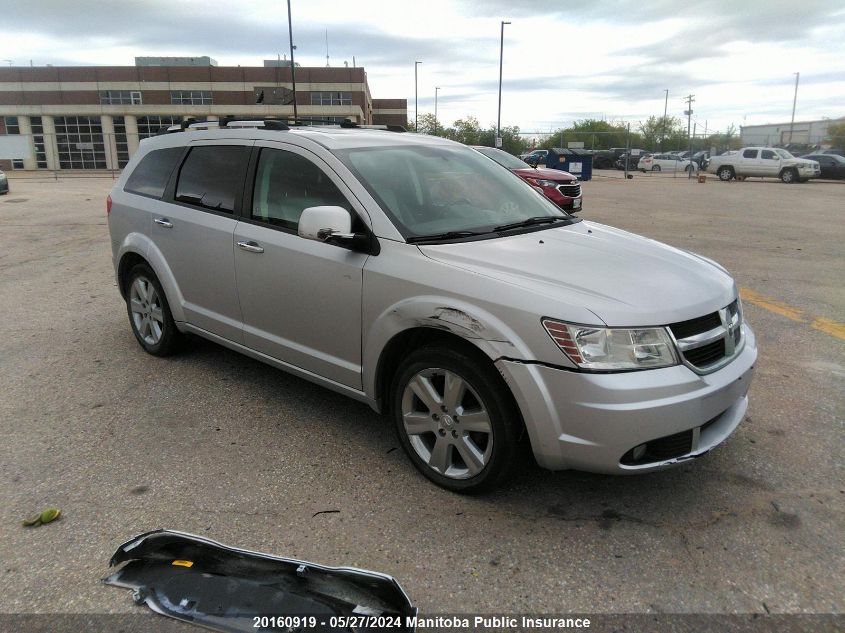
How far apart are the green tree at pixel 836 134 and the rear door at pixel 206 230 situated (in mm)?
59616

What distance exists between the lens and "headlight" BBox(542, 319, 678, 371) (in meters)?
2.66

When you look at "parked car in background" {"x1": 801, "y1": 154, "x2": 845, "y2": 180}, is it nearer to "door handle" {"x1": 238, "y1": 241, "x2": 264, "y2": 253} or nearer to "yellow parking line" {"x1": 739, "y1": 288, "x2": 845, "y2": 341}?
"yellow parking line" {"x1": 739, "y1": 288, "x2": 845, "y2": 341}

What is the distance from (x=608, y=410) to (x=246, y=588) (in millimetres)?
1570

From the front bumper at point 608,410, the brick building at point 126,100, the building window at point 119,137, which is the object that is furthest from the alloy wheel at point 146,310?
the building window at point 119,137

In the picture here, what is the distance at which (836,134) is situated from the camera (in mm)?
57406

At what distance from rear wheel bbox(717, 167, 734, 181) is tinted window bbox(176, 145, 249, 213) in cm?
3403

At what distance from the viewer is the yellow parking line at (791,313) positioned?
5797mm

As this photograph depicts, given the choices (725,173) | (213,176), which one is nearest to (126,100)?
(725,173)

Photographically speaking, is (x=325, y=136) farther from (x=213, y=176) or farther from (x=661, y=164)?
(x=661, y=164)

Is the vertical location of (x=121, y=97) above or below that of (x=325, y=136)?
above

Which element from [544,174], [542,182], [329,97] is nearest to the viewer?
[542,182]

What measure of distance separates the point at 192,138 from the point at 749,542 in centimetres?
425

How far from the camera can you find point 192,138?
472 centimetres

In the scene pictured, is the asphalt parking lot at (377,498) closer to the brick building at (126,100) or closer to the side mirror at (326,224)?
the side mirror at (326,224)
